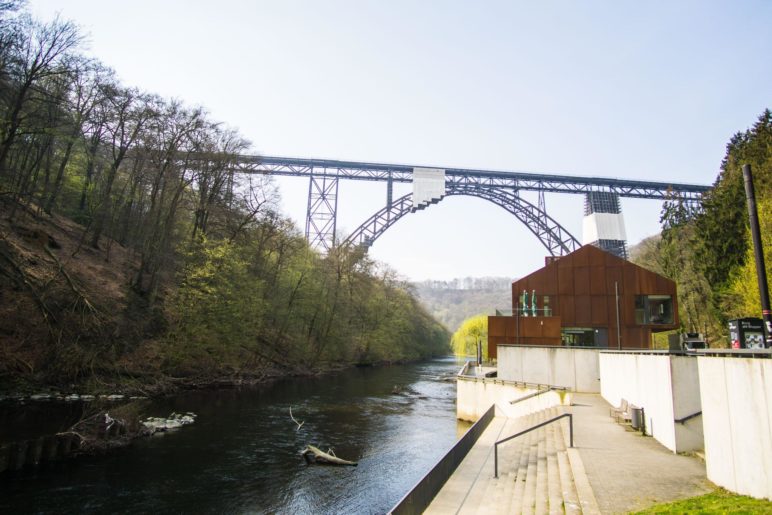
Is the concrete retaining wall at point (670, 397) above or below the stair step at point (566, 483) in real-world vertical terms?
above

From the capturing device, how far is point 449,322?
495ft

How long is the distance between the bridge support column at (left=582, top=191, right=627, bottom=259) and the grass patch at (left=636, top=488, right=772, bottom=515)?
1933 inches

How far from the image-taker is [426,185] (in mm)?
50656

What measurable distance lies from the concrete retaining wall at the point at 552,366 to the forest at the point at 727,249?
848 centimetres

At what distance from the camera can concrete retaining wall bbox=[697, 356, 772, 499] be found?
19.3 ft

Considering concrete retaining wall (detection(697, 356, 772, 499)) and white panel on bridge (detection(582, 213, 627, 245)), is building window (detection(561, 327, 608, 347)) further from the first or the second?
white panel on bridge (detection(582, 213, 627, 245))

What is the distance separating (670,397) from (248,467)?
1067 centimetres

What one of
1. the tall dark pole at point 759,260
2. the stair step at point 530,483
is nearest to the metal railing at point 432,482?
the stair step at point 530,483

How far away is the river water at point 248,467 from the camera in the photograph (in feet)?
32.6

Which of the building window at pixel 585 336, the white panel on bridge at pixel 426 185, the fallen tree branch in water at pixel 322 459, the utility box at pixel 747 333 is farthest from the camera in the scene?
the white panel on bridge at pixel 426 185

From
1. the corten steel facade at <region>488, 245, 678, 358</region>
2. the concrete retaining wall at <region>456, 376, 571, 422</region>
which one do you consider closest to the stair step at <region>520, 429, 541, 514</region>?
the concrete retaining wall at <region>456, 376, 571, 422</region>

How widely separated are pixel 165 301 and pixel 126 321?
10.1ft

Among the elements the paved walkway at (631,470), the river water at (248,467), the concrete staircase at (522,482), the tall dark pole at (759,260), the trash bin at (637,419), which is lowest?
the river water at (248,467)

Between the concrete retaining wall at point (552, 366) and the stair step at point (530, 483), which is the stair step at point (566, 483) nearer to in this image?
the stair step at point (530, 483)
